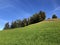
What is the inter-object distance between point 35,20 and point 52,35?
1665 inches

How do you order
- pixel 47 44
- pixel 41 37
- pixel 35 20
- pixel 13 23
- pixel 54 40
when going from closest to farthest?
pixel 47 44, pixel 54 40, pixel 41 37, pixel 35 20, pixel 13 23

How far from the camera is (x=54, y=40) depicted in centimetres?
3164

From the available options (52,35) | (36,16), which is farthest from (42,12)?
(52,35)

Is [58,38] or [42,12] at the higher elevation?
[42,12]

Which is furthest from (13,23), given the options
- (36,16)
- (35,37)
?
(35,37)

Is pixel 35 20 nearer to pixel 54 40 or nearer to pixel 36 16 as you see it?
pixel 36 16

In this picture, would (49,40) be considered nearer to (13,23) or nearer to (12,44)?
(12,44)

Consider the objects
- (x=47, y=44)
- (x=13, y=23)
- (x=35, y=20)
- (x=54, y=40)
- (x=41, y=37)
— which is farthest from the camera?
(x=13, y=23)

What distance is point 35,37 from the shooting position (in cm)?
3469

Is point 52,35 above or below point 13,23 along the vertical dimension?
below

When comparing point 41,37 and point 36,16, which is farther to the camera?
point 36,16

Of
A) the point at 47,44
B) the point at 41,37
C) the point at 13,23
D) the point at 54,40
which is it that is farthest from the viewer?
the point at 13,23

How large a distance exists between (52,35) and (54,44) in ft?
20.4

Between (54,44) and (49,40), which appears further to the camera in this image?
(49,40)
